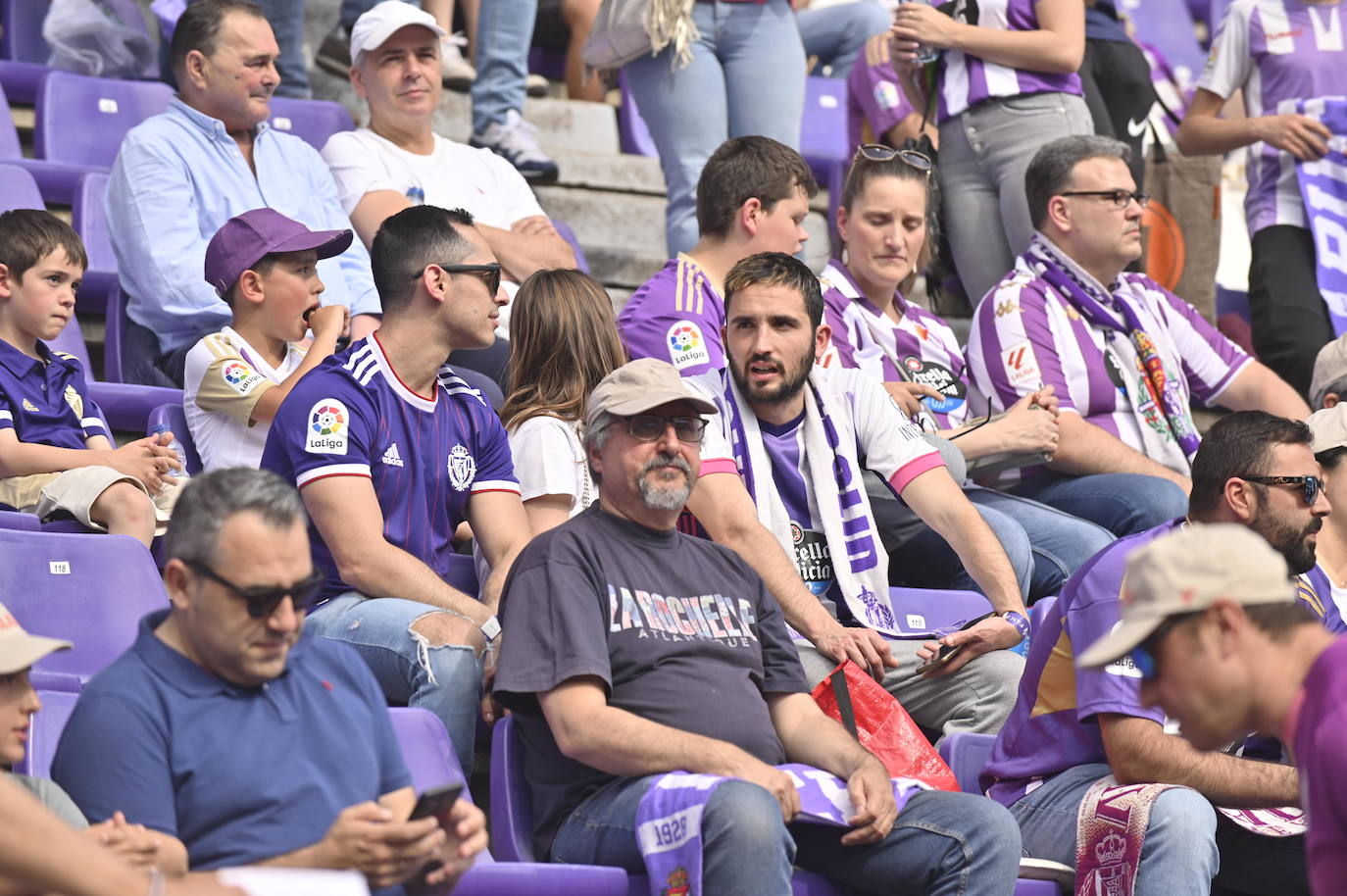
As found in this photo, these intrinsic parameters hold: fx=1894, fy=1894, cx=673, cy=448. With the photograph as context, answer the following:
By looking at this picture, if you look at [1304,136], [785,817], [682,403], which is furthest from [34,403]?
[1304,136]

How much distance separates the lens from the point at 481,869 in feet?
9.66

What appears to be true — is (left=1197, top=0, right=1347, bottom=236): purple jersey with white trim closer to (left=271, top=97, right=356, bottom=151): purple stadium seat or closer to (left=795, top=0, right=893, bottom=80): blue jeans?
(left=795, top=0, right=893, bottom=80): blue jeans

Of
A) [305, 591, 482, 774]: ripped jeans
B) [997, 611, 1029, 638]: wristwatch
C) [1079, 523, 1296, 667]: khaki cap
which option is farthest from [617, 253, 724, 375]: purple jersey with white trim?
[1079, 523, 1296, 667]: khaki cap

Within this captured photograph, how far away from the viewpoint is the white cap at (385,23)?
210 inches

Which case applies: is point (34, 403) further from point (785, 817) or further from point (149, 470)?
point (785, 817)

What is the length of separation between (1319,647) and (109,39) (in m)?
4.81

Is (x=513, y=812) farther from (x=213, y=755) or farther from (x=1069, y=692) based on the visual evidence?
(x=1069, y=692)

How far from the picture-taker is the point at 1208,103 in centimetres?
645

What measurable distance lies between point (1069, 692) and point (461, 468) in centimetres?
132

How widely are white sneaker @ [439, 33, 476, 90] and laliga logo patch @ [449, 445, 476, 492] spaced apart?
2826mm

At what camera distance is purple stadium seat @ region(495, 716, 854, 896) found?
10.8ft

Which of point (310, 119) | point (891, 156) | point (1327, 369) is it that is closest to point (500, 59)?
point (310, 119)

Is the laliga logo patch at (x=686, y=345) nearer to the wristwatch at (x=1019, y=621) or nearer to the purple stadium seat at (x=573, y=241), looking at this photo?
the wristwatch at (x=1019, y=621)

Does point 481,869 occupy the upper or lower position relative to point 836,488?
lower
